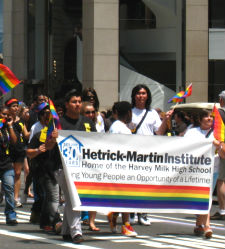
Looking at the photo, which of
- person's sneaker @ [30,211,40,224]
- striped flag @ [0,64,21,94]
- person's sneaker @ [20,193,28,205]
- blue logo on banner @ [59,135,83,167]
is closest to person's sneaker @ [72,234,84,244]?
blue logo on banner @ [59,135,83,167]

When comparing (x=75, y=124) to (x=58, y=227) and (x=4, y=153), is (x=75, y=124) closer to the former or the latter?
(x=58, y=227)

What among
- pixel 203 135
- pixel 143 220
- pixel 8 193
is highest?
pixel 203 135

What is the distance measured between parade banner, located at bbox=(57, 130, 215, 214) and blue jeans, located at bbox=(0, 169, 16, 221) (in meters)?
1.83

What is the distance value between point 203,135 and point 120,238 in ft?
6.16

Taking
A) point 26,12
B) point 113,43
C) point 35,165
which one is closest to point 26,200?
point 35,165

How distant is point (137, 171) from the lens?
35.8ft

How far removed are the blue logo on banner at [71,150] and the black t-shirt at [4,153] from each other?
2004 millimetres

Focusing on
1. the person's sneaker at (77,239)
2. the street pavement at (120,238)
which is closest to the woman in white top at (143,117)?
the street pavement at (120,238)

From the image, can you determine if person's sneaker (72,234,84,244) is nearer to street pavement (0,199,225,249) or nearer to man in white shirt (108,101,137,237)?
street pavement (0,199,225,249)

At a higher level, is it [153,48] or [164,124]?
[153,48]

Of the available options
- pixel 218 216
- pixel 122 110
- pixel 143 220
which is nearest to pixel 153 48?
pixel 218 216

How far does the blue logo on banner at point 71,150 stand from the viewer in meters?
10.6

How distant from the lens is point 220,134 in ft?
36.9

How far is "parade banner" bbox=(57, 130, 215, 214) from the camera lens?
10.7 metres
